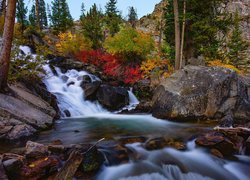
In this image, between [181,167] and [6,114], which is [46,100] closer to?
[6,114]

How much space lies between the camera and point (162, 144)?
7523mm

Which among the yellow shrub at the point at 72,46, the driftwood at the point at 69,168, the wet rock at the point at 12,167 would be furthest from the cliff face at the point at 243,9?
the wet rock at the point at 12,167

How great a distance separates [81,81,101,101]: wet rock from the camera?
608 inches

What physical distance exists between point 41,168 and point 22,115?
4305 mm

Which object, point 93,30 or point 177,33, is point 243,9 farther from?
point 177,33

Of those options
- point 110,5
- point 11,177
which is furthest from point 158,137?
point 110,5

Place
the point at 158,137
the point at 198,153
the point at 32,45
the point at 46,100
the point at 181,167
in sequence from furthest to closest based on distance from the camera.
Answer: the point at 32,45 < the point at 46,100 < the point at 158,137 < the point at 198,153 < the point at 181,167

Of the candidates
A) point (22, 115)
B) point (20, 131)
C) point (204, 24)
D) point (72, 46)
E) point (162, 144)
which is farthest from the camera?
point (72, 46)

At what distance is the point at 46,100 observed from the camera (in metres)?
12.2

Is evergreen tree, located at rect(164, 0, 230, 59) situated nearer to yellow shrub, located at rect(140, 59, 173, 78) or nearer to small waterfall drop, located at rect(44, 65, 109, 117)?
yellow shrub, located at rect(140, 59, 173, 78)

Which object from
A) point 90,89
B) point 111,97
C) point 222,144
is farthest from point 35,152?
point 90,89

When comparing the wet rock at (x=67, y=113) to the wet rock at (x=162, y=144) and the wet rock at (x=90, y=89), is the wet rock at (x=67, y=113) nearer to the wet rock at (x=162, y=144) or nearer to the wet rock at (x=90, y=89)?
the wet rock at (x=90, y=89)

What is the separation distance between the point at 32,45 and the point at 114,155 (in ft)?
65.8

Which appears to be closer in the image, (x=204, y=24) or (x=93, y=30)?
(x=204, y=24)
